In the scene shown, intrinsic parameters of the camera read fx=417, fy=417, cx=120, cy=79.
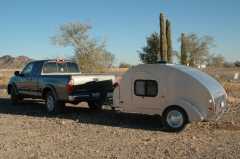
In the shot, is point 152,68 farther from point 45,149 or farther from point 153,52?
point 153,52

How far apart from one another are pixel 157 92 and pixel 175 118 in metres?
0.89

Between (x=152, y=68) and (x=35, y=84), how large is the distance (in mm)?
5780

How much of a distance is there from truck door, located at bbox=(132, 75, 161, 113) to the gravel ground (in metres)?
0.57

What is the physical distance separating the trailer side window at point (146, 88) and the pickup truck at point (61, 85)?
8.29 feet

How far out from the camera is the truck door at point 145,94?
11.2 meters

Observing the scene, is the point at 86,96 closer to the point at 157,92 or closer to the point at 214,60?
the point at 157,92

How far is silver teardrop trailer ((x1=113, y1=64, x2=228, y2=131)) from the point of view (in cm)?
1041

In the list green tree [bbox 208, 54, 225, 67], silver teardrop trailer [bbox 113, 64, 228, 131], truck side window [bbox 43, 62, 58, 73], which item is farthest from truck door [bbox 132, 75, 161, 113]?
green tree [bbox 208, 54, 225, 67]

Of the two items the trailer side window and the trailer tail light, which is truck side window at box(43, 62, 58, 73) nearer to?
the trailer side window

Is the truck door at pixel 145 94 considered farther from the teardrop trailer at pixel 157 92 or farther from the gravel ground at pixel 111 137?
the gravel ground at pixel 111 137

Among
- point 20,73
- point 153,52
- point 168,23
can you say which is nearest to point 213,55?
point 153,52

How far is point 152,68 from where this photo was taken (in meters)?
11.2

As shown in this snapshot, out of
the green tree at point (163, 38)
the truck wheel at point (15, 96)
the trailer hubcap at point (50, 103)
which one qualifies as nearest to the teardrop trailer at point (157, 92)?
the trailer hubcap at point (50, 103)

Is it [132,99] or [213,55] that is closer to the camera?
[132,99]
